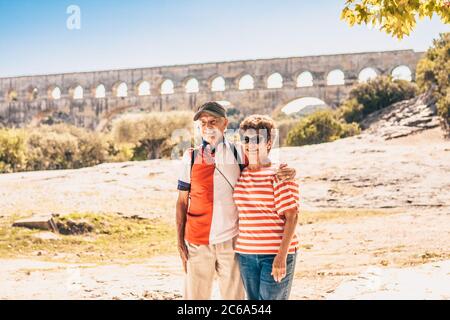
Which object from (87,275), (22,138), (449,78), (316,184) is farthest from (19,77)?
(87,275)

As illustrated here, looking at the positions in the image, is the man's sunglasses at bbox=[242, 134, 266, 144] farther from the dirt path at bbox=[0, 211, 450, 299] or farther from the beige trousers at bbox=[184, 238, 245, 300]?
the dirt path at bbox=[0, 211, 450, 299]

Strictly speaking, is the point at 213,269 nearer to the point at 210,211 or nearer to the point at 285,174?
the point at 210,211

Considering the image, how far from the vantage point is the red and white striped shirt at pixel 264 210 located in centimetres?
329

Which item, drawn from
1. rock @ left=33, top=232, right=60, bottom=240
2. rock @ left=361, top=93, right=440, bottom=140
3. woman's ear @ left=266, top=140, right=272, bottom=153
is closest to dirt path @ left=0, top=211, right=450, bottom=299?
rock @ left=33, top=232, right=60, bottom=240

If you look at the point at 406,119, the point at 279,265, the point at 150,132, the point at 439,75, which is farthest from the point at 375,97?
the point at 279,265

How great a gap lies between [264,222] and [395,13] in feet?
7.41

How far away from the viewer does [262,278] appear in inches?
131

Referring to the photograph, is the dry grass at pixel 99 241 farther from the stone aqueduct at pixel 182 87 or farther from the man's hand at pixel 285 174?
the stone aqueduct at pixel 182 87

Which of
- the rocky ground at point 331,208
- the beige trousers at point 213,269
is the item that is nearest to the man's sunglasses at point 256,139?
the beige trousers at point 213,269

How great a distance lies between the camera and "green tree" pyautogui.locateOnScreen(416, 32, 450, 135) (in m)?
15.9

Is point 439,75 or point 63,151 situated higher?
point 439,75

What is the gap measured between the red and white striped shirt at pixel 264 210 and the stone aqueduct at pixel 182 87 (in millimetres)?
29755

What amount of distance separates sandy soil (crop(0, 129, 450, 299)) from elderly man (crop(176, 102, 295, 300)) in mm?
1498
